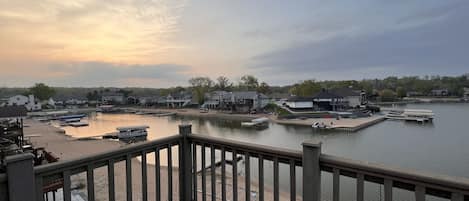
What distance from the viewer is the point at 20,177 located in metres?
1.28

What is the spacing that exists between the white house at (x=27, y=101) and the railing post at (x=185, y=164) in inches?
2429

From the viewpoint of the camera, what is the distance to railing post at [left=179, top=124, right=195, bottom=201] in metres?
2.28

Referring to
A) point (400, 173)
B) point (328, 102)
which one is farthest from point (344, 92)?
point (400, 173)

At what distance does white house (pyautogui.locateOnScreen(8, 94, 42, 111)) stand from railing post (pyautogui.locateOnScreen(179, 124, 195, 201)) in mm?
61707


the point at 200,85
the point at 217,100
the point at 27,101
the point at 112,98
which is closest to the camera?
the point at 217,100

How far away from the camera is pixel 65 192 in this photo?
1.51 metres

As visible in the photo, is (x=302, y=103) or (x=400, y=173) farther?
(x=302, y=103)

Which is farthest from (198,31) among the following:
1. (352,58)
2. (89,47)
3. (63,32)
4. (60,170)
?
(352,58)

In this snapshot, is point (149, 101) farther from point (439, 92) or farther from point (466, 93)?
point (466, 93)

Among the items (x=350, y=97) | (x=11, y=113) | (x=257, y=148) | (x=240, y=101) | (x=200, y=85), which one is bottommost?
(x=240, y=101)

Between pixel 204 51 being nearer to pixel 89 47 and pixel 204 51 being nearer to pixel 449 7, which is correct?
pixel 89 47

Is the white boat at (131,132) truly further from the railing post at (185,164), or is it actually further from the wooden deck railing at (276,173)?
the wooden deck railing at (276,173)

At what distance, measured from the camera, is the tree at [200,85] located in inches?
2201

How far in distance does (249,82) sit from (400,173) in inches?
2311
